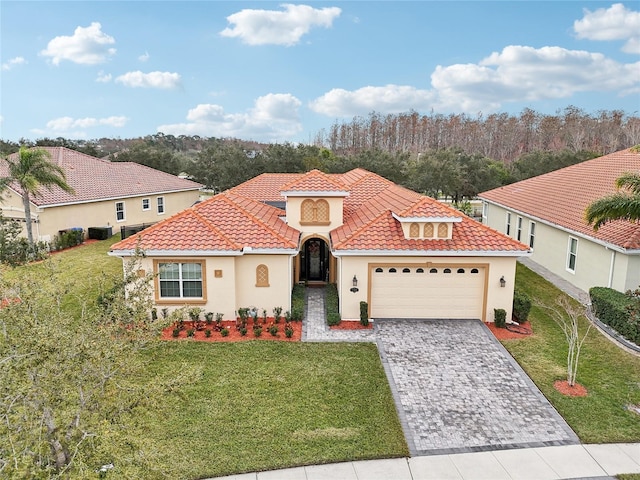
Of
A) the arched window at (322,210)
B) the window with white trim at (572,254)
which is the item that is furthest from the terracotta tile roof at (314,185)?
the window with white trim at (572,254)

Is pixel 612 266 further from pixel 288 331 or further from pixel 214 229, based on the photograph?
pixel 214 229

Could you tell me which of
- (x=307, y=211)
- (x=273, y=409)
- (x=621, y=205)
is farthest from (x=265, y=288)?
(x=621, y=205)

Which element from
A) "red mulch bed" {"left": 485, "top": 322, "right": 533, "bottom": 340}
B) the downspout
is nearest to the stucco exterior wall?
"red mulch bed" {"left": 485, "top": 322, "right": 533, "bottom": 340}

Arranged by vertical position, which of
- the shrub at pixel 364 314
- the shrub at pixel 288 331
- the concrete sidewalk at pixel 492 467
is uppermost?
the shrub at pixel 364 314

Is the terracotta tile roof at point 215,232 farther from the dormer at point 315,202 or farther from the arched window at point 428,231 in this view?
the arched window at point 428,231

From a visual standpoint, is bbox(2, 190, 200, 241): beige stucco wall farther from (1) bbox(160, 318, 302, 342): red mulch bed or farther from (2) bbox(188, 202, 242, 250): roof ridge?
(1) bbox(160, 318, 302, 342): red mulch bed
